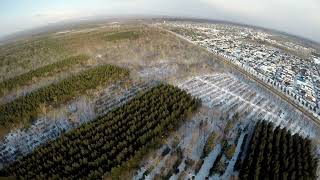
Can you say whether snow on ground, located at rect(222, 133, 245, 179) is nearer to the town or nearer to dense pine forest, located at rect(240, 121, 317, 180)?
dense pine forest, located at rect(240, 121, 317, 180)

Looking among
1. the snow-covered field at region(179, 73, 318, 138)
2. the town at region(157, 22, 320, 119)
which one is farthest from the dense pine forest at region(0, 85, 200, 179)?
the town at region(157, 22, 320, 119)

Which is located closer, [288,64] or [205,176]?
[205,176]

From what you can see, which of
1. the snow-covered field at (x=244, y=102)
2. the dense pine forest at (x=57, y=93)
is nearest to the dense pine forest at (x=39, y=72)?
the dense pine forest at (x=57, y=93)

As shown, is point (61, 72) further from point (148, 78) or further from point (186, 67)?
point (186, 67)

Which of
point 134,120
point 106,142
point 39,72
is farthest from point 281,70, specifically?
point 39,72

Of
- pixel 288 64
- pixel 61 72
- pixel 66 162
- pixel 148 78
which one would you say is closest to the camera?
pixel 66 162

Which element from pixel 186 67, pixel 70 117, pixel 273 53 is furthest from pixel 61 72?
pixel 273 53

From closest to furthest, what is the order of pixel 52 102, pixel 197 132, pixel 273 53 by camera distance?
1. pixel 197 132
2. pixel 52 102
3. pixel 273 53
